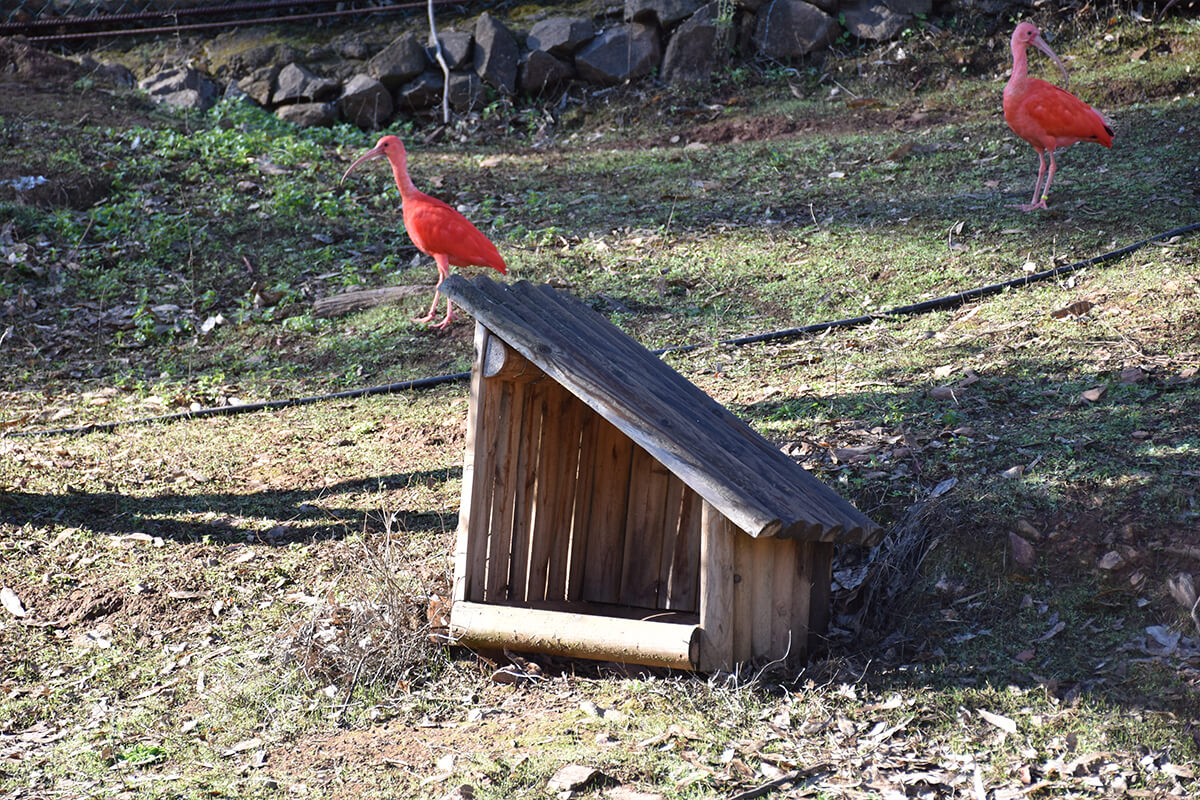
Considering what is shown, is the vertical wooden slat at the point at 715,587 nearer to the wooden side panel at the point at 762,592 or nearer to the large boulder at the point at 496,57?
the wooden side panel at the point at 762,592

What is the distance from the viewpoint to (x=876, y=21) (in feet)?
36.4

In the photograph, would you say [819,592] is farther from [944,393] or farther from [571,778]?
[944,393]

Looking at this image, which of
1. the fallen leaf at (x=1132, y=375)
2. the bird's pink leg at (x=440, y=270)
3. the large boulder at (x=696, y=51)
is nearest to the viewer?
the fallen leaf at (x=1132, y=375)

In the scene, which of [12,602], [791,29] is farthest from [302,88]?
[12,602]

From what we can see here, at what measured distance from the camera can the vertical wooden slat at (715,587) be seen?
339cm

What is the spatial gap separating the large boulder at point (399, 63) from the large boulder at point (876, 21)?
4550mm

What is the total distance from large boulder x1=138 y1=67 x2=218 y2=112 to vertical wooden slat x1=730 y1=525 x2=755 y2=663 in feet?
32.4

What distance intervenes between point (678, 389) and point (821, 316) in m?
2.91

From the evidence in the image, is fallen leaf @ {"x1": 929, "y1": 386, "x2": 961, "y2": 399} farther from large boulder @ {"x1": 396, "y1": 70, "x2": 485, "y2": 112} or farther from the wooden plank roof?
large boulder @ {"x1": 396, "y1": 70, "x2": 485, "y2": 112}

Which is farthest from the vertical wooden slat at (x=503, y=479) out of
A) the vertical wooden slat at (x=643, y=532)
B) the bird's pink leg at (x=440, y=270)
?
the bird's pink leg at (x=440, y=270)

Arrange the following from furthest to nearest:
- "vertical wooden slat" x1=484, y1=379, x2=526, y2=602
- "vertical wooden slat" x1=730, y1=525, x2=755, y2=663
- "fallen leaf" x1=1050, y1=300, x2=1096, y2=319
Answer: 1. "fallen leaf" x1=1050, y1=300, x2=1096, y2=319
2. "vertical wooden slat" x1=484, y1=379, x2=526, y2=602
3. "vertical wooden slat" x1=730, y1=525, x2=755, y2=663

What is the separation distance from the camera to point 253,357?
727cm

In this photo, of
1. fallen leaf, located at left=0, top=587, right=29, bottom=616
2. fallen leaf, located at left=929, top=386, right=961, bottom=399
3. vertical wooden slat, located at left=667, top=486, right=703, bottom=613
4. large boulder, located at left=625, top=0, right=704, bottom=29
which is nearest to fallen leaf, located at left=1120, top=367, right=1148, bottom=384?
fallen leaf, located at left=929, top=386, right=961, bottom=399

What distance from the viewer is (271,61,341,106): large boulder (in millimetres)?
11609
